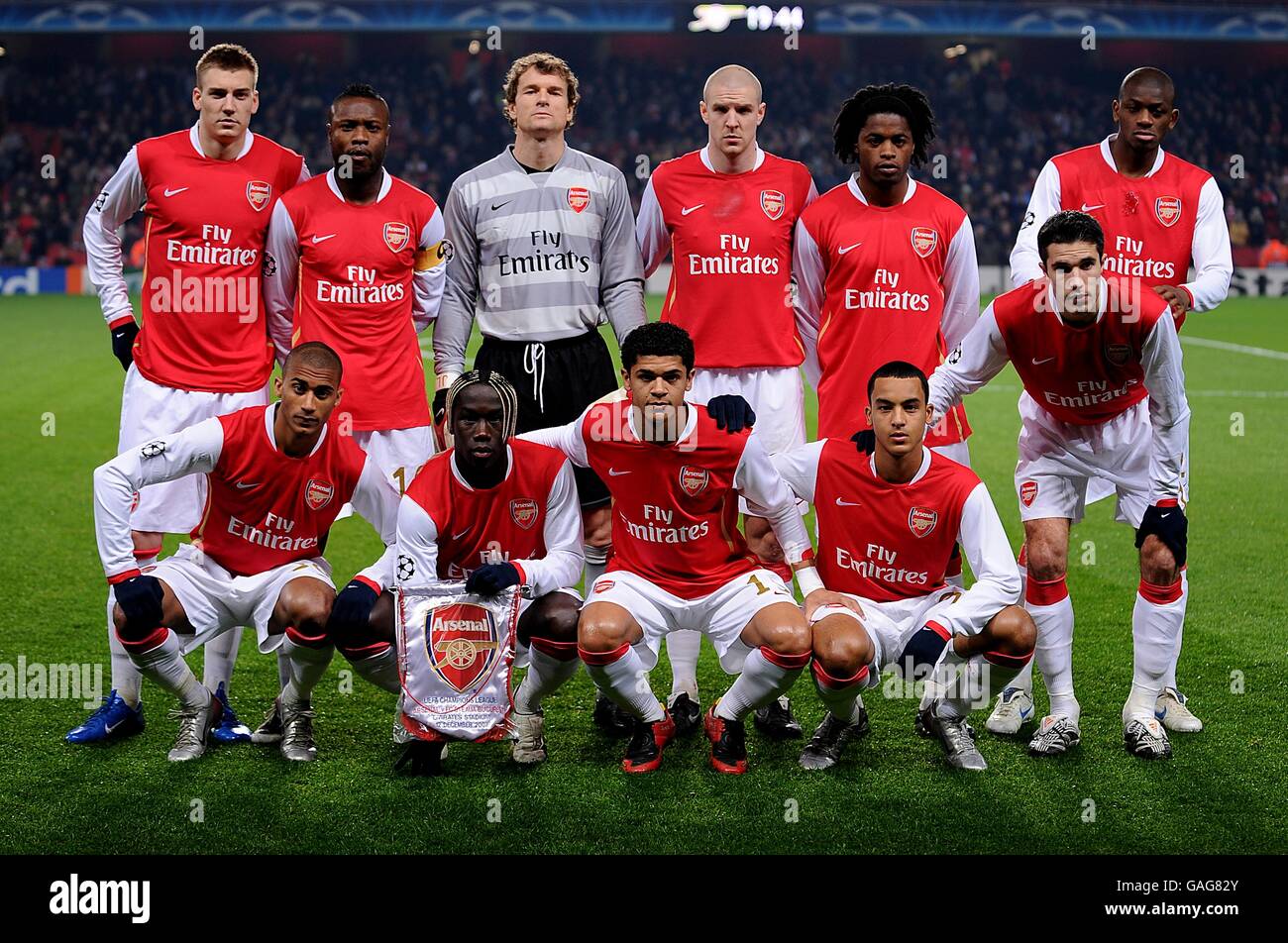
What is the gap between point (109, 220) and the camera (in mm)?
5391

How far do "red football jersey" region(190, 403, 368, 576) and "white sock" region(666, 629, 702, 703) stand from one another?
1306mm

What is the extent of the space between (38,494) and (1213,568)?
23.4 feet

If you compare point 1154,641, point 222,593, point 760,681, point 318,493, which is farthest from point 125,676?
point 1154,641

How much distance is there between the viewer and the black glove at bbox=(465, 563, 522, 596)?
4363mm

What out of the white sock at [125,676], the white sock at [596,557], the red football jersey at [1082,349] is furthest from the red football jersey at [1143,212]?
the white sock at [125,676]

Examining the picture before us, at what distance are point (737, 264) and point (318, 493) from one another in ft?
5.70

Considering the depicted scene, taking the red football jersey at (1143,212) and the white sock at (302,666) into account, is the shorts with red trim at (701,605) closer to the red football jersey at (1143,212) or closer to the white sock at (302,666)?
the white sock at (302,666)

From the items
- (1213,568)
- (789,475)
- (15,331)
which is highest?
(15,331)

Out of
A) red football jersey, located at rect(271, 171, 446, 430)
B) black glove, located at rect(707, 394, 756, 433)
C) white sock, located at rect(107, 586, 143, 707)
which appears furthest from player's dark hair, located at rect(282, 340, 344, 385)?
black glove, located at rect(707, 394, 756, 433)

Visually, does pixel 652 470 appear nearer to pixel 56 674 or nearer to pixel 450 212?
pixel 450 212

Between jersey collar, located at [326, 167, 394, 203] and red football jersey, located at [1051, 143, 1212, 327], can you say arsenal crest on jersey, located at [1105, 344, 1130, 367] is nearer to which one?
red football jersey, located at [1051, 143, 1212, 327]

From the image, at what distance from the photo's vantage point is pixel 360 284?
510 cm

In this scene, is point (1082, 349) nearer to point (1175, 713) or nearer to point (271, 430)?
point (1175, 713)
